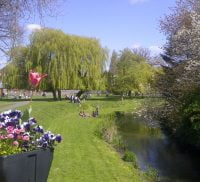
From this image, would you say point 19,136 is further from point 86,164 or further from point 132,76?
point 132,76

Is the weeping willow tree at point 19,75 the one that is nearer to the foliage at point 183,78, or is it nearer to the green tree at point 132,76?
the green tree at point 132,76

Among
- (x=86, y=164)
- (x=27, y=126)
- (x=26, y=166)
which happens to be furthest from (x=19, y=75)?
(x=26, y=166)

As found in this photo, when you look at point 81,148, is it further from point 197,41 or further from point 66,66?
point 66,66

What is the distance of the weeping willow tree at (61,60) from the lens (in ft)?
195

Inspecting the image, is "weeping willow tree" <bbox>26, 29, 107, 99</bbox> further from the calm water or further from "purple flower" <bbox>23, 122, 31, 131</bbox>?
"purple flower" <bbox>23, 122, 31, 131</bbox>

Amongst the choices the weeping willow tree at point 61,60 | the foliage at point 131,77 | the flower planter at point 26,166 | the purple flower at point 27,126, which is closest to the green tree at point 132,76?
the foliage at point 131,77

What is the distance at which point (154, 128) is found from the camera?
38.5 meters

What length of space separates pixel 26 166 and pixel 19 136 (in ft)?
1.47

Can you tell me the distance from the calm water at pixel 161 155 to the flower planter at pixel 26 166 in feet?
38.8

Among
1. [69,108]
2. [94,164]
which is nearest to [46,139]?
[94,164]

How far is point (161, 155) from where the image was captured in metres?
24.9

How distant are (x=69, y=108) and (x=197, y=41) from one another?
80.4 feet

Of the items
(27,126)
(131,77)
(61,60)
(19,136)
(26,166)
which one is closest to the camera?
(26,166)

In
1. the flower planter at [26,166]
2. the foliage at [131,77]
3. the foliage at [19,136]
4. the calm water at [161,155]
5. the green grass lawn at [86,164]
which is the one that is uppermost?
the foliage at [131,77]
